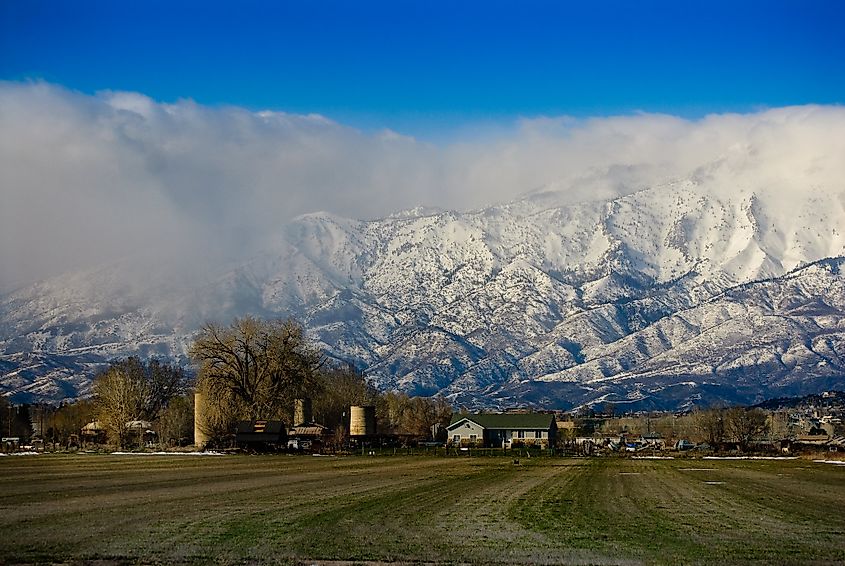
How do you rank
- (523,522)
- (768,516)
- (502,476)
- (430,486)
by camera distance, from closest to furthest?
(523,522) → (768,516) → (430,486) → (502,476)

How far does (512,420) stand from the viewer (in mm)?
188125

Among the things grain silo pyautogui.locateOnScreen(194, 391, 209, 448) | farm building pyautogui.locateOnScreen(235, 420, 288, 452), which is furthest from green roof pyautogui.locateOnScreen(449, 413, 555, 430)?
farm building pyautogui.locateOnScreen(235, 420, 288, 452)

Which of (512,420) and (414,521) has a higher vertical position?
(512,420)

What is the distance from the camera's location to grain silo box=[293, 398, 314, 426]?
146375 millimetres

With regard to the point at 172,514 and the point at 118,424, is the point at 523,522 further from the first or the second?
the point at 118,424

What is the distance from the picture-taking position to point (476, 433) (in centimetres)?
18450

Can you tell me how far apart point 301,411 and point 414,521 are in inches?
4473

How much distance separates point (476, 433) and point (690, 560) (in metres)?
159

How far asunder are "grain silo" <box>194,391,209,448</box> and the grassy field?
77930 mm

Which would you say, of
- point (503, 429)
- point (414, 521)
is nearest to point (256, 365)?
point (503, 429)

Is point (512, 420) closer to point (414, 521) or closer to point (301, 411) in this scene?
point (301, 411)

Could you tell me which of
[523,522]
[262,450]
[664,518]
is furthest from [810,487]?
[262,450]

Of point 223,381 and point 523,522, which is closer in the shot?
point 523,522

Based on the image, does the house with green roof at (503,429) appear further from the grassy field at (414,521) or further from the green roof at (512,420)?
the grassy field at (414,521)
